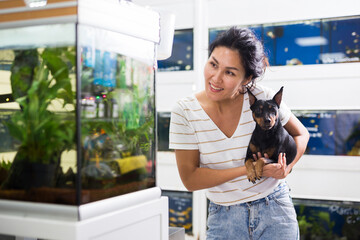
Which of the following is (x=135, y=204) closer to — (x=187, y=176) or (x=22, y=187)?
(x=22, y=187)

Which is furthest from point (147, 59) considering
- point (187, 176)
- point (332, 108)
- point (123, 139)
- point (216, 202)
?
point (332, 108)

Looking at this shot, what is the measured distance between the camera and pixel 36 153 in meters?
0.97

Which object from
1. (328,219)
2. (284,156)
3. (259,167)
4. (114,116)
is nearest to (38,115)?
(114,116)

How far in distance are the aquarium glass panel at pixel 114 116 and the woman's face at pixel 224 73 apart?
0.46 metres

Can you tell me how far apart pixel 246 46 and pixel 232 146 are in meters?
0.41

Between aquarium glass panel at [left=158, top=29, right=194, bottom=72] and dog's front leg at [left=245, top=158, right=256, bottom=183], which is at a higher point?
aquarium glass panel at [left=158, top=29, right=194, bottom=72]

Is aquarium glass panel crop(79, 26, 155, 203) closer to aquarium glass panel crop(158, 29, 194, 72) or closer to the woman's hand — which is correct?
the woman's hand

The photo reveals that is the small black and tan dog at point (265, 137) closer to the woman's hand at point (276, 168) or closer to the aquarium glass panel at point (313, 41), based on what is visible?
the woman's hand at point (276, 168)

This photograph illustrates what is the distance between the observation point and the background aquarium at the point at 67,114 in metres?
0.92

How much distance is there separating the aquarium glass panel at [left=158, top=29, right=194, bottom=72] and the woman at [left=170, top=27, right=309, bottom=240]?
1.90 meters

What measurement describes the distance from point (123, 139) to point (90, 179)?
0.17 meters

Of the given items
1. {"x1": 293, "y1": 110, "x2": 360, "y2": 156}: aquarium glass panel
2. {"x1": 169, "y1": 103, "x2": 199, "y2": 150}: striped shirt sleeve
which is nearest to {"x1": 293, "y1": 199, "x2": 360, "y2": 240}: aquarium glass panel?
{"x1": 293, "y1": 110, "x2": 360, "y2": 156}: aquarium glass panel

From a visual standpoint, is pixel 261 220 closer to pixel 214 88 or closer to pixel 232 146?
pixel 232 146

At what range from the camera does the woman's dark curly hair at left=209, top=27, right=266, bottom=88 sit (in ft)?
5.16
